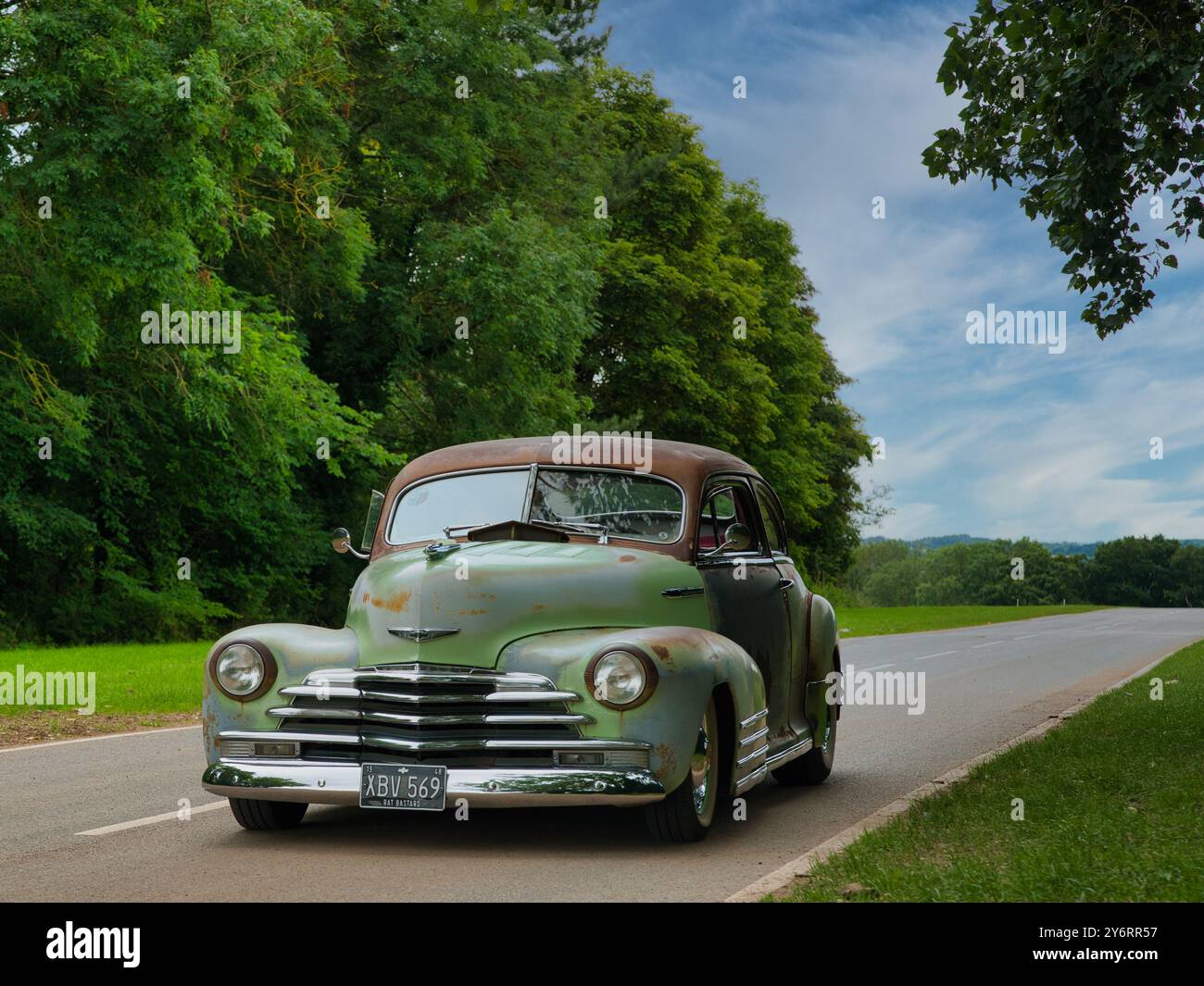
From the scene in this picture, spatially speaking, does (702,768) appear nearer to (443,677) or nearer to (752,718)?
(752,718)

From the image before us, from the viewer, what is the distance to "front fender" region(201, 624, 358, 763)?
23.7ft

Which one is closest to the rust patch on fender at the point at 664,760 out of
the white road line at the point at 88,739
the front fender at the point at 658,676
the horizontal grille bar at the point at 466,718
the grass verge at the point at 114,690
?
the front fender at the point at 658,676

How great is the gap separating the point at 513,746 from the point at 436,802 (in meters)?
0.43

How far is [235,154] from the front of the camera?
79.4 feet

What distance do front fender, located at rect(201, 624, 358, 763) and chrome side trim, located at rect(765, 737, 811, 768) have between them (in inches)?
102

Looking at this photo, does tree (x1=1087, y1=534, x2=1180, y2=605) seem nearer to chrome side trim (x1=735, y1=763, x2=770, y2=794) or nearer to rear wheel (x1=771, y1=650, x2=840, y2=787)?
rear wheel (x1=771, y1=650, x2=840, y2=787)

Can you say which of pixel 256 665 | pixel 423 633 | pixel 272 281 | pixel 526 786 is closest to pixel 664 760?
pixel 526 786

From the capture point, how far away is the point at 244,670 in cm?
732

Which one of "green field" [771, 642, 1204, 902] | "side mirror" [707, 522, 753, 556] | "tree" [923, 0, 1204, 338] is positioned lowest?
"green field" [771, 642, 1204, 902]

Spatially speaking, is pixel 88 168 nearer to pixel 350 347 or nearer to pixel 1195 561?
pixel 350 347

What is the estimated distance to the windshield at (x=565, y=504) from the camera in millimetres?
8195

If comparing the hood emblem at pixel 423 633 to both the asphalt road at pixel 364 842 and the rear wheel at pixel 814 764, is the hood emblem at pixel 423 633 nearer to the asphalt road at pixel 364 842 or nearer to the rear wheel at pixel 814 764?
the asphalt road at pixel 364 842

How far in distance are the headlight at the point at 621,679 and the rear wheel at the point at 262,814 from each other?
186 cm

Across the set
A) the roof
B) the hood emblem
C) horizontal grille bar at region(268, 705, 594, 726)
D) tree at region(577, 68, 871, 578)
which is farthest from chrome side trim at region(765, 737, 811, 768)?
tree at region(577, 68, 871, 578)
